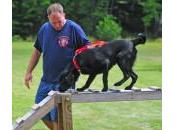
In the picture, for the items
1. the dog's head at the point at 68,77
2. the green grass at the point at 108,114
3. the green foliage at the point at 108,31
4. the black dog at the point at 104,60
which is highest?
the black dog at the point at 104,60

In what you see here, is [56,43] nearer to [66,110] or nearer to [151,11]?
[66,110]

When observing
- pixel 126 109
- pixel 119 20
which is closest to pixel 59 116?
pixel 126 109

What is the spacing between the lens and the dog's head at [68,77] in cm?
474

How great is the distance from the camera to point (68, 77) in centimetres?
473

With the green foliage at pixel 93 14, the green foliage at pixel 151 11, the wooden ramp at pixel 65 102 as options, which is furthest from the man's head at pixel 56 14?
the green foliage at pixel 151 11

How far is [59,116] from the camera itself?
15.2 ft

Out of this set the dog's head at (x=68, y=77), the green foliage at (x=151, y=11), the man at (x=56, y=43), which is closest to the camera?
the dog's head at (x=68, y=77)

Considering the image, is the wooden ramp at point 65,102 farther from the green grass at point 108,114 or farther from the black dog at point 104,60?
the green grass at point 108,114

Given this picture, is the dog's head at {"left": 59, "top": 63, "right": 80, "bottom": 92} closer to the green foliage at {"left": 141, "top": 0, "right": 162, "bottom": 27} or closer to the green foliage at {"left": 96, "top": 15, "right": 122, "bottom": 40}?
the green foliage at {"left": 96, "top": 15, "right": 122, "bottom": 40}

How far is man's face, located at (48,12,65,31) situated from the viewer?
4789 mm

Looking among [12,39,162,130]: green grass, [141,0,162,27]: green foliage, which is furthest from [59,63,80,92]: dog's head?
[141,0,162,27]: green foliage

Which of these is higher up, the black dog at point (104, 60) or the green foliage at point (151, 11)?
the black dog at point (104, 60)

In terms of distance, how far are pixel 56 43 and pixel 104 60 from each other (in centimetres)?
56

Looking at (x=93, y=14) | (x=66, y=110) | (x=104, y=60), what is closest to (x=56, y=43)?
(x=104, y=60)
